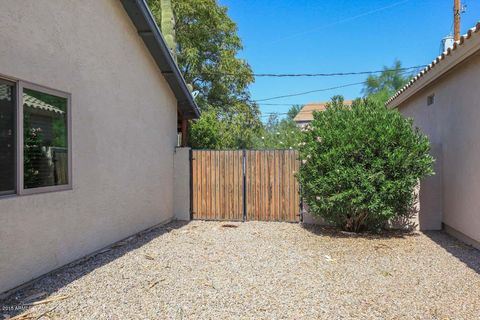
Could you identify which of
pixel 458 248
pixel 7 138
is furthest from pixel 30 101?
pixel 458 248

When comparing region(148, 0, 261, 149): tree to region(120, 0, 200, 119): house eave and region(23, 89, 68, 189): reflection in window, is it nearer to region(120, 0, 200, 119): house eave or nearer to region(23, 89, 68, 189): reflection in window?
region(120, 0, 200, 119): house eave

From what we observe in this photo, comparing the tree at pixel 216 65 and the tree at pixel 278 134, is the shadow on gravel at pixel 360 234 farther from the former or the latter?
the tree at pixel 216 65

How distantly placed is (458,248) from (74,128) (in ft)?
21.5

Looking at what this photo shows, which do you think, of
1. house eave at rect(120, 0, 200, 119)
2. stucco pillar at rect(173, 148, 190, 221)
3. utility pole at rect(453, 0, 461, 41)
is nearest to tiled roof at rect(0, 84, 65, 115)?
house eave at rect(120, 0, 200, 119)

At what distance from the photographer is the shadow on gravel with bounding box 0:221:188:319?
389 centimetres

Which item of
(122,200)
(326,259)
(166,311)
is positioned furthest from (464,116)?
(122,200)

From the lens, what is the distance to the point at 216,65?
19453 millimetres

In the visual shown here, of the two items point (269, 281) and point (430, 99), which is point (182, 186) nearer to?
point (269, 281)

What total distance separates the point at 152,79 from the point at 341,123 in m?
4.19

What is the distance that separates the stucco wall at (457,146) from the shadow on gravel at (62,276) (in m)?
5.83

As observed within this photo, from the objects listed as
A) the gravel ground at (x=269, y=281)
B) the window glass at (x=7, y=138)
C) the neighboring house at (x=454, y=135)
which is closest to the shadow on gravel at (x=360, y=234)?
the gravel ground at (x=269, y=281)

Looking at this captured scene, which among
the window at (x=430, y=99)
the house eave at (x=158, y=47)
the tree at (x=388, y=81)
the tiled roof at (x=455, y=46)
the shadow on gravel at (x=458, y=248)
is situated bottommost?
the shadow on gravel at (x=458, y=248)

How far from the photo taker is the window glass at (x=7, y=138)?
4121 millimetres

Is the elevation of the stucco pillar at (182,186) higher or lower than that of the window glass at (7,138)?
lower
